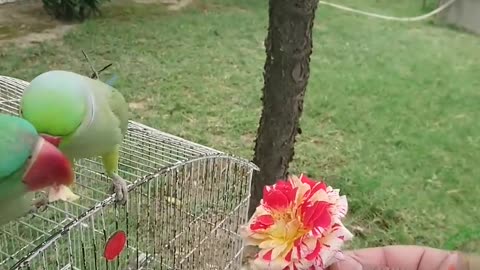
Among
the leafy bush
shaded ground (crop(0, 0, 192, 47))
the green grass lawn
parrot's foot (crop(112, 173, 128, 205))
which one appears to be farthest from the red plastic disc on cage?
the leafy bush

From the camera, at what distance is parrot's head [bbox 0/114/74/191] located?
51 centimetres

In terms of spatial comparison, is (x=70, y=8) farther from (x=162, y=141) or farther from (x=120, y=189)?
(x=120, y=189)

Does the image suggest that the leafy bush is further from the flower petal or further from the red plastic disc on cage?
the flower petal

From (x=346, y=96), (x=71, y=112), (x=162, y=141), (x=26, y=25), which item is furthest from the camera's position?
(x=26, y=25)

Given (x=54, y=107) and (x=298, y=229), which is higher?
(x=54, y=107)

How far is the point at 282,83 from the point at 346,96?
3.83ft

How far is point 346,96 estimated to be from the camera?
7.69 feet

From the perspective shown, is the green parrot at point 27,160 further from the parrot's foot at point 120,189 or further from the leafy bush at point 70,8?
the leafy bush at point 70,8

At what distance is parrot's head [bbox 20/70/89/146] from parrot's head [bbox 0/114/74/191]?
7 cm

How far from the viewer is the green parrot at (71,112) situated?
1.95 feet

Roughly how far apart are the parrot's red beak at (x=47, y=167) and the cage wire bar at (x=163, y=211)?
50 cm

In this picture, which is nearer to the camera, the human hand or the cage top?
the human hand

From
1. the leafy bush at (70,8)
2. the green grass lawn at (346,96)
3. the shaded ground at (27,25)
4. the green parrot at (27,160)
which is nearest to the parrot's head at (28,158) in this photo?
the green parrot at (27,160)

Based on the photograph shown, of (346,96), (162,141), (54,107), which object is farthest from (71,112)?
(346,96)
